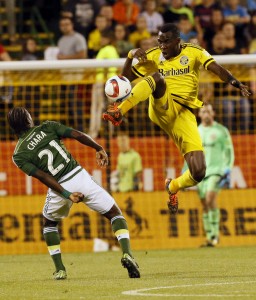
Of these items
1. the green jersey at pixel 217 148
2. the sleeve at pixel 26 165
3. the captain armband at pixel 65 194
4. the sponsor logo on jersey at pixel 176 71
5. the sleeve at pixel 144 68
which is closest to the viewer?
the captain armband at pixel 65 194

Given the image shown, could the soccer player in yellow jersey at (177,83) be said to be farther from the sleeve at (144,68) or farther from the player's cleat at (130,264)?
the player's cleat at (130,264)

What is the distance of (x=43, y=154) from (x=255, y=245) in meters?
6.91

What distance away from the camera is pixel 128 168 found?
57.8ft

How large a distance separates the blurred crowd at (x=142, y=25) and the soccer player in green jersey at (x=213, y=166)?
2.57 meters

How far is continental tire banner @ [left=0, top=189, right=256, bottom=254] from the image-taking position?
17.3 meters

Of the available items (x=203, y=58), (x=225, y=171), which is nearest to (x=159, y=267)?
(x=203, y=58)

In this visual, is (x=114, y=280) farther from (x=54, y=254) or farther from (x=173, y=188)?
(x=173, y=188)

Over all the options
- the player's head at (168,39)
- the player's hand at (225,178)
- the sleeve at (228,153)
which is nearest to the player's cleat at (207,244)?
the player's hand at (225,178)

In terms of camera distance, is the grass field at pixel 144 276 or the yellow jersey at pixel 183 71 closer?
→ the grass field at pixel 144 276

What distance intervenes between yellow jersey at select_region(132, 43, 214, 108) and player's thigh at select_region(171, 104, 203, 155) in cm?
14

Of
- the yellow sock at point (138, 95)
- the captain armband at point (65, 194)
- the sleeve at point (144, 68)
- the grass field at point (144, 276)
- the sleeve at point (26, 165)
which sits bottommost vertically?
the grass field at point (144, 276)

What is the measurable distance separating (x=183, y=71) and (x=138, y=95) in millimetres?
1150

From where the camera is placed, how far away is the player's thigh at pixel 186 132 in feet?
40.9

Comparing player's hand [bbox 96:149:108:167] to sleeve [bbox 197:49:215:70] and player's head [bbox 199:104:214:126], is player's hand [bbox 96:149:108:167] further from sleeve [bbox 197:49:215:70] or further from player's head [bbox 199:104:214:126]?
player's head [bbox 199:104:214:126]
